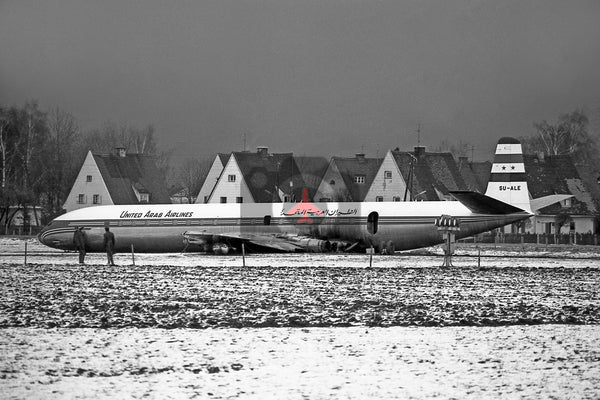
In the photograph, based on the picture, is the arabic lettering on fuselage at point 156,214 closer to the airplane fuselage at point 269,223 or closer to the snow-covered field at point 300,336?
the airplane fuselage at point 269,223

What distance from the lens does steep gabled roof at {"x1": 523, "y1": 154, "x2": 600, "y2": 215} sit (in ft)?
212

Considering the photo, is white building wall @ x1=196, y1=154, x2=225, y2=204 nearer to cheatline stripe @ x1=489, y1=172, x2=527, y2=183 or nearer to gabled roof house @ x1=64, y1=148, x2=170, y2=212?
gabled roof house @ x1=64, y1=148, x2=170, y2=212

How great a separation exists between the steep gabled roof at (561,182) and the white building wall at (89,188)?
34462mm

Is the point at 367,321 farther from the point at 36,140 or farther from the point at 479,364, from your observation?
the point at 36,140

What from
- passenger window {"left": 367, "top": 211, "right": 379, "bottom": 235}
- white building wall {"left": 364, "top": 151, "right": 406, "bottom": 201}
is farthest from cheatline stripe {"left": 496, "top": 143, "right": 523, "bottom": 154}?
white building wall {"left": 364, "top": 151, "right": 406, "bottom": 201}

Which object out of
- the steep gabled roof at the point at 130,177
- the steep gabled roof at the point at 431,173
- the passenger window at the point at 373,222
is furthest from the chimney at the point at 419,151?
the passenger window at the point at 373,222

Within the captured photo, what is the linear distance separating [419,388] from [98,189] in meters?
61.9

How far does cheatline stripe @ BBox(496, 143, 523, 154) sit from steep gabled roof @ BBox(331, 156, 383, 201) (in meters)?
40.9

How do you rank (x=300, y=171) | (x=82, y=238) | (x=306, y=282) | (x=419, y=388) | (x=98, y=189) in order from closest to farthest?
(x=419, y=388)
(x=306, y=282)
(x=82, y=238)
(x=98, y=189)
(x=300, y=171)

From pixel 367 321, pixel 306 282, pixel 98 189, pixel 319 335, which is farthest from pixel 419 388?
pixel 98 189

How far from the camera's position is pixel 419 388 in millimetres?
8547

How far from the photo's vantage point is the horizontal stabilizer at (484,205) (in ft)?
94.5

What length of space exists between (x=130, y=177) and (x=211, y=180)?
789cm

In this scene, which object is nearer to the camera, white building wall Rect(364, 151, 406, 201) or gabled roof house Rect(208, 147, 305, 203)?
white building wall Rect(364, 151, 406, 201)
